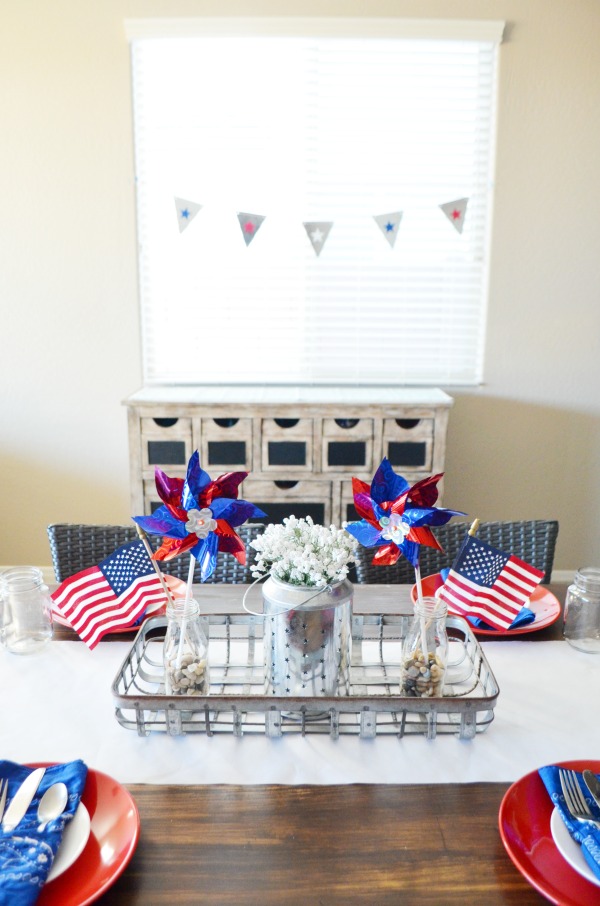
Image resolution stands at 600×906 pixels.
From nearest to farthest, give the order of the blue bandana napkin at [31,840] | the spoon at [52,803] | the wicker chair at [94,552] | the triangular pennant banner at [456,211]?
the blue bandana napkin at [31,840], the spoon at [52,803], the wicker chair at [94,552], the triangular pennant banner at [456,211]

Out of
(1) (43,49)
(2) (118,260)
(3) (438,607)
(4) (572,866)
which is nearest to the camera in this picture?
(4) (572,866)

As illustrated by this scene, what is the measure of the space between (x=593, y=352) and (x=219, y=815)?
9.40 feet

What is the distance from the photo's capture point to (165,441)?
9.48 ft

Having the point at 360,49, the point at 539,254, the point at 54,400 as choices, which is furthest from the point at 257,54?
the point at 54,400

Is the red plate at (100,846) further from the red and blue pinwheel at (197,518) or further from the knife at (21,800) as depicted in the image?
the red and blue pinwheel at (197,518)

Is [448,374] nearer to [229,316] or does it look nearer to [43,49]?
[229,316]

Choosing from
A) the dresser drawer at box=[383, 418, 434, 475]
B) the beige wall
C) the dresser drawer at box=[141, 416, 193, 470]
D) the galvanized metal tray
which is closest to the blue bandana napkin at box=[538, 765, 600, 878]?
the galvanized metal tray

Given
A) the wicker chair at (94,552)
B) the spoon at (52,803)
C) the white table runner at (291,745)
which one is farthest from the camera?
the wicker chair at (94,552)

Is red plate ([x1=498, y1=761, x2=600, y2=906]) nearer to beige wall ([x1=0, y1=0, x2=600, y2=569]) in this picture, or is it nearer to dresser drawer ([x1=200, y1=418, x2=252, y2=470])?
dresser drawer ([x1=200, y1=418, x2=252, y2=470])

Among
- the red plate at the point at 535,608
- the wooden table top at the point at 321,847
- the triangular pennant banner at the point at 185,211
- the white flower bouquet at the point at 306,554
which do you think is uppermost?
the triangular pennant banner at the point at 185,211

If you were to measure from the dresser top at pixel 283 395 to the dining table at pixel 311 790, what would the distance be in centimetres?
165

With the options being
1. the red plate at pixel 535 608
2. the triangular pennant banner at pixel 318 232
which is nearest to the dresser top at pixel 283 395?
the triangular pennant banner at pixel 318 232

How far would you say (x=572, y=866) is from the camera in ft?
2.69

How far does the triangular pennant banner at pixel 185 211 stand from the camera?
3133 millimetres
